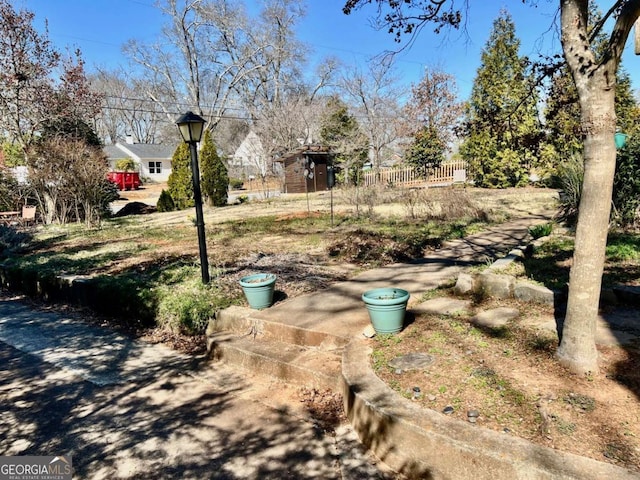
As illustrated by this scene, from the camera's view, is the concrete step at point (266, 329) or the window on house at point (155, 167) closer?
the concrete step at point (266, 329)

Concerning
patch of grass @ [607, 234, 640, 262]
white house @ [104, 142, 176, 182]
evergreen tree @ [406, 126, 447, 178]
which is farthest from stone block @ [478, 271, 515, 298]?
white house @ [104, 142, 176, 182]

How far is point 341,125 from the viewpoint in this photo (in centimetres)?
2633

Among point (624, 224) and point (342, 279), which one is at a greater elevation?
point (624, 224)

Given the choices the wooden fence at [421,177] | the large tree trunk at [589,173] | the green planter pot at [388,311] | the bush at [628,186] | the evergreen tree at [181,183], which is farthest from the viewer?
the wooden fence at [421,177]

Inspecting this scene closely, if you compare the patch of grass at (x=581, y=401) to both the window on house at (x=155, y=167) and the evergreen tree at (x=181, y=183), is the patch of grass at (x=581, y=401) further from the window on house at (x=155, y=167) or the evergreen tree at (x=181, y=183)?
the window on house at (x=155, y=167)

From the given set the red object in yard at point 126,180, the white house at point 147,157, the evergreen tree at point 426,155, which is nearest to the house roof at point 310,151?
the evergreen tree at point 426,155

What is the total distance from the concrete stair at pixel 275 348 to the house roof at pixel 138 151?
4152cm

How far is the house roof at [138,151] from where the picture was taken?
41000 mm

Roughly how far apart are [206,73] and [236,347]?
95.1ft

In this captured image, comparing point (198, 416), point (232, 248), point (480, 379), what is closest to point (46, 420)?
point (198, 416)

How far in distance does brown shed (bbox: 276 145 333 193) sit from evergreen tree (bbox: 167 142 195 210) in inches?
285

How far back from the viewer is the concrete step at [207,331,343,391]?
3043 millimetres

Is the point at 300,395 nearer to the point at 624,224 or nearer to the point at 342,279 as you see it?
the point at 342,279

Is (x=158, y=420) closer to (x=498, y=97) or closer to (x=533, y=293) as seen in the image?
(x=533, y=293)
